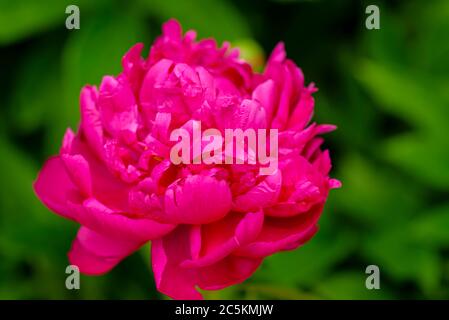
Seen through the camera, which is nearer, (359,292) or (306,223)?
(306,223)

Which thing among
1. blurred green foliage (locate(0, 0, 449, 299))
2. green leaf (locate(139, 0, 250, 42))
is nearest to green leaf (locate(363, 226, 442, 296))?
blurred green foliage (locate(0, 0, 449, 299))

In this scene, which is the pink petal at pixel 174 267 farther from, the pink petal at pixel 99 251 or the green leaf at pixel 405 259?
the green leaf at pixel 405 259

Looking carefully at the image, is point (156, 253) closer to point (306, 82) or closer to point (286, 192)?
point (286, 192)

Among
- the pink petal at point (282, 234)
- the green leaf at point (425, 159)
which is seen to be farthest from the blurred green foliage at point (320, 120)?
the pink petal at point (282, 234)

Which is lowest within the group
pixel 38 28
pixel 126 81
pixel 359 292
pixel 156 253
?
pixel 359 292

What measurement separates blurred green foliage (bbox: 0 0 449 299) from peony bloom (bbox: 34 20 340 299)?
1.07ft

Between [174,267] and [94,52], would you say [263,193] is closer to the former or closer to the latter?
[174,267]

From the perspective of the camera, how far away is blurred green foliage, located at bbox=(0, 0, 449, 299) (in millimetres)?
1048

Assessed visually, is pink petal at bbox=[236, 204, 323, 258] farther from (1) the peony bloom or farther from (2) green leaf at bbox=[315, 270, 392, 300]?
(2) green leaf at bbox=[315, 270, 392, 300]

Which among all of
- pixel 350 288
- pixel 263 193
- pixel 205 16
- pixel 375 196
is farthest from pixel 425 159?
pixel 263 193

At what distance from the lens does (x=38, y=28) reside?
3.94ft

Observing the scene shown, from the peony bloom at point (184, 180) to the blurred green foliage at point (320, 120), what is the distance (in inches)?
12.8
